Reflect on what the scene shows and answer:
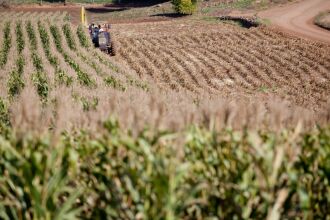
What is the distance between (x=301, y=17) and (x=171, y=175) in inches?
1502

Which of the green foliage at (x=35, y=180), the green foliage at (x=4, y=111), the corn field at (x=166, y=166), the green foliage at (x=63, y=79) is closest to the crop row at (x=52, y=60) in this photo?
the green foliage at (x=63, y=79)

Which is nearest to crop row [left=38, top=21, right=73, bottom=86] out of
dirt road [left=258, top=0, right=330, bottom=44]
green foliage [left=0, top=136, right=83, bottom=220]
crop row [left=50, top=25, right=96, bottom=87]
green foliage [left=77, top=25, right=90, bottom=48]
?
crop row [left=50, top=25, right=96, bottom=87]

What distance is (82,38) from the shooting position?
31188 millimetres

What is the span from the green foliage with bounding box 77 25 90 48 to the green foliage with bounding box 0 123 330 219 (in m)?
24.9

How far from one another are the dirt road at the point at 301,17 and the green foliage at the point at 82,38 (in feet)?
49.9

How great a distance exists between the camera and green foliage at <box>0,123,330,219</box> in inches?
171

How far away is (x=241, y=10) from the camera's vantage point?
4519cm

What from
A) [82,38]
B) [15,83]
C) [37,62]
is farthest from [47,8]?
[15,83]

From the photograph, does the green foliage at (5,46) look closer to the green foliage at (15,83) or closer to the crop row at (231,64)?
the green foliage at (15,83)

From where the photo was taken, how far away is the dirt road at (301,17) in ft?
106

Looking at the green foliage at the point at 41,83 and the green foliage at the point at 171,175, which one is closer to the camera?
the green foliage at the point at 171,175

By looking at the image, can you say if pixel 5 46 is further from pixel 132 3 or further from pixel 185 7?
pixel 132 3

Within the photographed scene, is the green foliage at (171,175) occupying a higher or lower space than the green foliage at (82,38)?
higher

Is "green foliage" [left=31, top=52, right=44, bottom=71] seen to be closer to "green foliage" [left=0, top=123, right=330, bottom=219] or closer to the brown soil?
"green foliage" [left=0, top=123, right=330, bottom=219]
